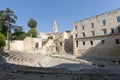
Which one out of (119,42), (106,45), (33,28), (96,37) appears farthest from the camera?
(33,28)

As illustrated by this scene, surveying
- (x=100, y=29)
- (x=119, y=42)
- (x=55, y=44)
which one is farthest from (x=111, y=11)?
(x=55, y=44)

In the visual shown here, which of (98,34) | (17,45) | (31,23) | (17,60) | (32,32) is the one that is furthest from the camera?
(31,23)

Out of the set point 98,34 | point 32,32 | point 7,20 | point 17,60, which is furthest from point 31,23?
point 17,60

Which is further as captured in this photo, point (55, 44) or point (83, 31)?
point (55, 44)

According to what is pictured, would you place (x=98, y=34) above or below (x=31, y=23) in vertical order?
below

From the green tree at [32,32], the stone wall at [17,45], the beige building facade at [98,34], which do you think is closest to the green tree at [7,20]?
the stone wall at [17,45]

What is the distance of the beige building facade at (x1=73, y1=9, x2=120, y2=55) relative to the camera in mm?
36703

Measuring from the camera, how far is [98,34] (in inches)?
1588

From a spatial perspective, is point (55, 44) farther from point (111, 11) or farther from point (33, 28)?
point (111, 11)

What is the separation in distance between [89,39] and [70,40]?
33.0 ft

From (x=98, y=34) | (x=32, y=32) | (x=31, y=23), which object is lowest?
(x=98, y=34)

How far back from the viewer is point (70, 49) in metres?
51.1

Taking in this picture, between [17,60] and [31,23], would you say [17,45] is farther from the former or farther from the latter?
[17,60]

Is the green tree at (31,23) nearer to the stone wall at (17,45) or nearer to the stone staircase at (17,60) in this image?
the stone wall at (17,45)
